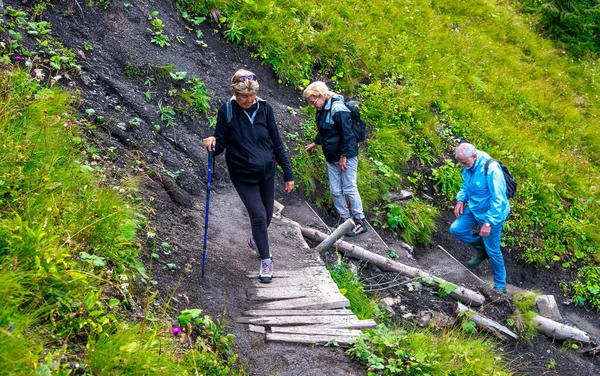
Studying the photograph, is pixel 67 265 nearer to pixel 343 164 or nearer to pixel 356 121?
pixel 343 164

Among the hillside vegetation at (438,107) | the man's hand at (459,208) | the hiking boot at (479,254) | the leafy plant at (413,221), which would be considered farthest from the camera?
A: the hillside vegetation at (438,107)

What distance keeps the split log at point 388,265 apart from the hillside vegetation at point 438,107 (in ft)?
4.78

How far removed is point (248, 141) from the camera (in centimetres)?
591

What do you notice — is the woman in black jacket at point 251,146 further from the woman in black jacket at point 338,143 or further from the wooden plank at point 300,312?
the woman in black jacket at point 338,143

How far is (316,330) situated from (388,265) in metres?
2.94

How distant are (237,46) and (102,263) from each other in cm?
746

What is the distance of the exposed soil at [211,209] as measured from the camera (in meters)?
A: 5.64

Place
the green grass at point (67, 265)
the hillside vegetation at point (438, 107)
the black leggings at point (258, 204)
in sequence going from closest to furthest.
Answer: the green grass at point (67, 265)
the black leggings at point (258, 204)
the hillside vegetation at point (438, 107)

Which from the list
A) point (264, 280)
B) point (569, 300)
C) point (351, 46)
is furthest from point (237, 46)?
point (569, 300)

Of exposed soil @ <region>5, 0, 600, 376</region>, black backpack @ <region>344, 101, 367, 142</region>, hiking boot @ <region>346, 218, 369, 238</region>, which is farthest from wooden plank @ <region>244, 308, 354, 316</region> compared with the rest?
black backpack @ <region>344, 101, 367, 142</region>

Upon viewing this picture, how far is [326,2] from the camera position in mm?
13023

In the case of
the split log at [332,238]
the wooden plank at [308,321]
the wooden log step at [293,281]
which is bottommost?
the split log at [332,238]

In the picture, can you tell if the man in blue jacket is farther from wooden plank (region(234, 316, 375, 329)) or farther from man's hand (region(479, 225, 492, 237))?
wooden plank (region(234, 316, 375, 329))

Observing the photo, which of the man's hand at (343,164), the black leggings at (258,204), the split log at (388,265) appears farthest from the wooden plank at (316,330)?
the man's hand at (343,164)
